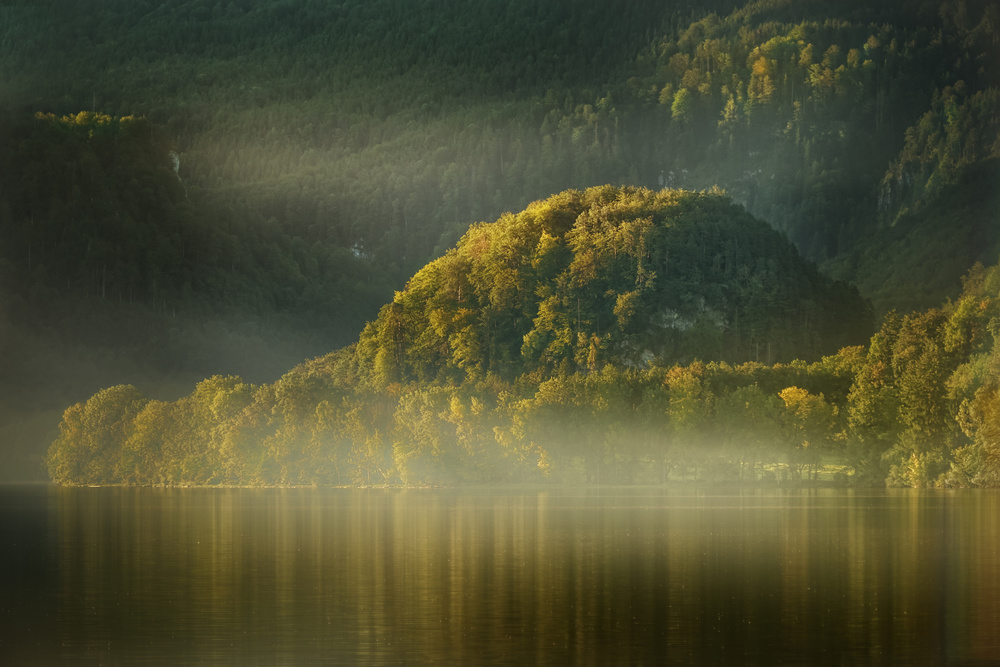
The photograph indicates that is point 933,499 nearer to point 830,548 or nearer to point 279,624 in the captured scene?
point 830,548

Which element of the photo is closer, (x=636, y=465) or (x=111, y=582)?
(x=111, y=582)

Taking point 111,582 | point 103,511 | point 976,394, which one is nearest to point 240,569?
point 111,582

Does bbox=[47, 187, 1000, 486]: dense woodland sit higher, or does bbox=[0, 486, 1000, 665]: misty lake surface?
bbox=[47, 187, 1000, 486]: dense woodland

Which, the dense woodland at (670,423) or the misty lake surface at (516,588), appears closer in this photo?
the misty lake surface at (516,588)

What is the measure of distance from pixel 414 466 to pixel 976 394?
67.6m

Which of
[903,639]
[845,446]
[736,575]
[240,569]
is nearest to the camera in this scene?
[903,639]

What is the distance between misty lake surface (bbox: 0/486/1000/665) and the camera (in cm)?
4766

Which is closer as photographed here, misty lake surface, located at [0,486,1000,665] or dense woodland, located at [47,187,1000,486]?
misty lake surface, located at [0,486,1000,665]

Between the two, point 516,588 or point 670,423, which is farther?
point 670,423

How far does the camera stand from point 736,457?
161375 millimetres

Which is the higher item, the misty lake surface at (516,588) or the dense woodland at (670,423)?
the dense woodland at (670,423)

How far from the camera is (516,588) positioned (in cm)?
6197

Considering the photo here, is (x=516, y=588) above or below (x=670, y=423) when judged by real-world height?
below

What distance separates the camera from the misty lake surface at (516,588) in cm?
4766
